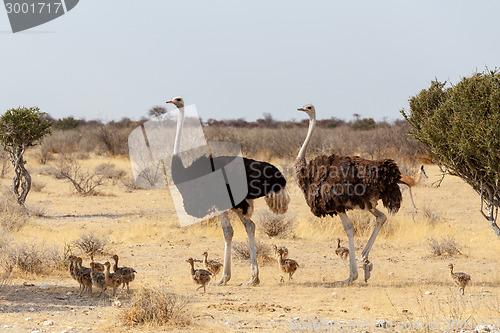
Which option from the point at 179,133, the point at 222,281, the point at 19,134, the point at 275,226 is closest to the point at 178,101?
the point at 179,133

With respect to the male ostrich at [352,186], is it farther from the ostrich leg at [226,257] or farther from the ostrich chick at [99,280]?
the ostrich chick at [99,280]

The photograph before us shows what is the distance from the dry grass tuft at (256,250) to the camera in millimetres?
11211

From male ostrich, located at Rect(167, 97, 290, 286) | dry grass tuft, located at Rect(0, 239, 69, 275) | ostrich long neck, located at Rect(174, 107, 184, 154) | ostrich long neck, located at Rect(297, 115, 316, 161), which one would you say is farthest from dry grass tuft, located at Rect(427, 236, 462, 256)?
dry grass tuft, located at Rect(0, 239, 69, 275)

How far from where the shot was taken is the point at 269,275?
33.1 feet

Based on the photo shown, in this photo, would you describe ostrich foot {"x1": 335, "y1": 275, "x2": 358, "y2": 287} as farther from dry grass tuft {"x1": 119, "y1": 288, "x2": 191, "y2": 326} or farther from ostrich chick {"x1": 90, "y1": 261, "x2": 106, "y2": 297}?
ostrich chick {"x1": 90, "y1": 261, "x2": 106, "y2": 297}

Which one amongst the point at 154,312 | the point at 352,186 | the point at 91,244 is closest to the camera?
the point at 154,312

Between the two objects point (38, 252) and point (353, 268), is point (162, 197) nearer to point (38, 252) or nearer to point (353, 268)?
point (38, 252)

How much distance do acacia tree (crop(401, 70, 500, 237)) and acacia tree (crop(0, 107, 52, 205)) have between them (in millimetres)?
10433

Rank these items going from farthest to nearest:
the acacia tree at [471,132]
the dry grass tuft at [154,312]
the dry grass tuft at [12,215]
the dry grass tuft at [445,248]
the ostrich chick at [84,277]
Answer: the dry grass tuft at [12,215] < the dry grass tuft at [445,248] < the acacia tree at [471,132] < the ostrich chick at [84,277] < the dry grass tuft at [154,312]

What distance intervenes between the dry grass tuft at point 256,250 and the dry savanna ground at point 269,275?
13cm

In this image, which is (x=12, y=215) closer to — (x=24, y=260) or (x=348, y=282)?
(x=24, y=260)

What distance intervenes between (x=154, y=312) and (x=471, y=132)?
500 centimetres

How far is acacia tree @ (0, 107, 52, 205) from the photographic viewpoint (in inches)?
627

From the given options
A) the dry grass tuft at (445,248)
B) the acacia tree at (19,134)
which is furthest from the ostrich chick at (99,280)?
the acacia tree at (19,134)
